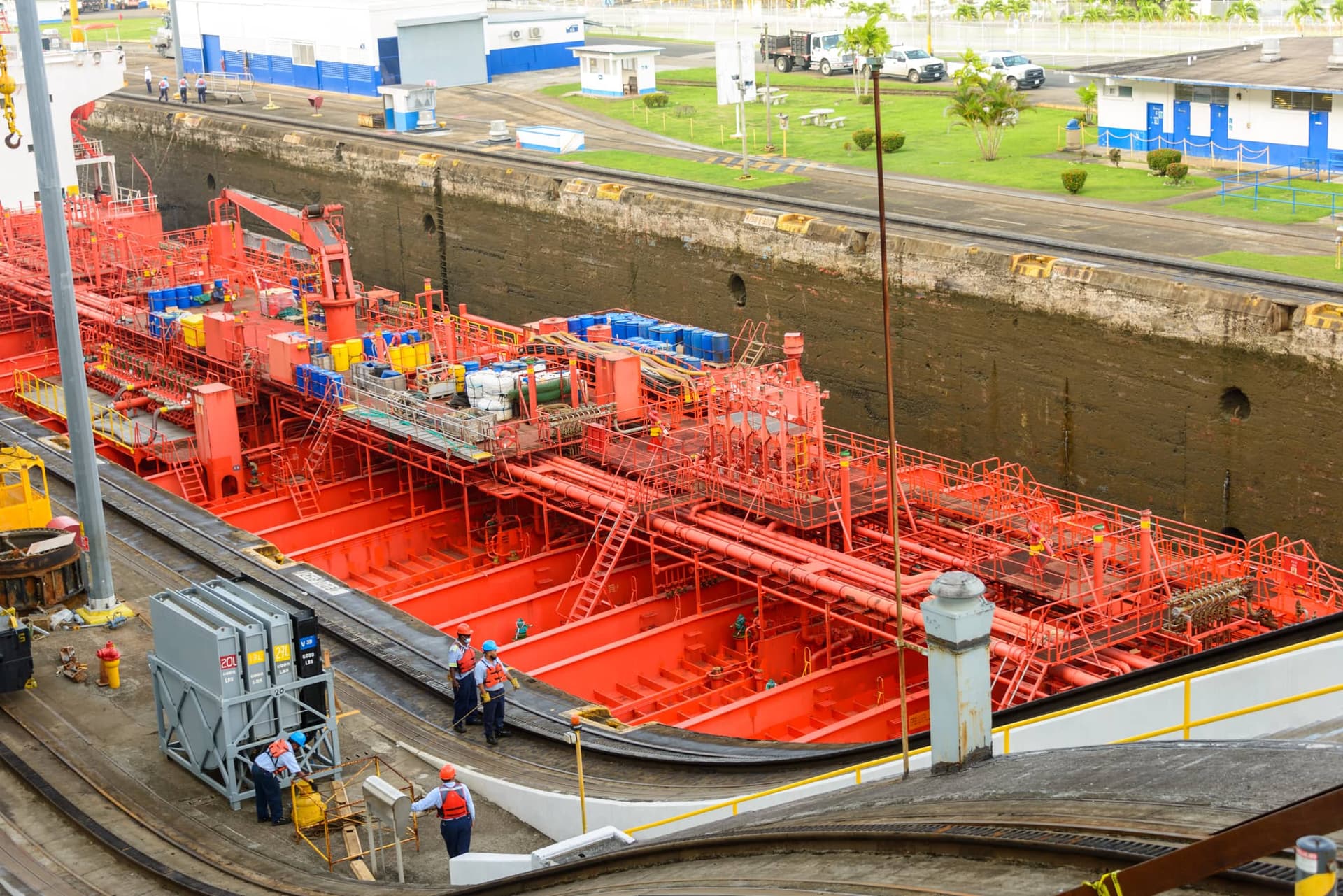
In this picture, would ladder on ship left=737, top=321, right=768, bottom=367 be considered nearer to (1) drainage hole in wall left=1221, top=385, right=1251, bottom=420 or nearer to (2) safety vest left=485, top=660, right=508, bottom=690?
(1) drainage hole in wall left=1221, top=385, right=1251, bottom=420

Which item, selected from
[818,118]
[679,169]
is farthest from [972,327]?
[818,118]

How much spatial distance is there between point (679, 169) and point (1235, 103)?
14070 millimetres

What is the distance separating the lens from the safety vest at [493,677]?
16812 millimetres

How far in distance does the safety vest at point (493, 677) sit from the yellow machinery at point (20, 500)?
8757 millimetres

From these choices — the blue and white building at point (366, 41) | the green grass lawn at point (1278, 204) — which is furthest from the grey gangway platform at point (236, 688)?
the blue and white building at point (366, 41)

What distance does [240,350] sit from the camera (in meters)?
31.6

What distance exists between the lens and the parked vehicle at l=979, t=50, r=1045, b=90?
5378cm

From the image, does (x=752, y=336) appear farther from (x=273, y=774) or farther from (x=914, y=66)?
(x=914, y=66)

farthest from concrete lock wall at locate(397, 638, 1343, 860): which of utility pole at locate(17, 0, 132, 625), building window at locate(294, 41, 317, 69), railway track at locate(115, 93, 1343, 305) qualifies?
building window at locate(294, 41, 317, 69)

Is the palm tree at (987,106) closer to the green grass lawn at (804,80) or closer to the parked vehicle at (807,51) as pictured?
the green grass lawn at (804,80)

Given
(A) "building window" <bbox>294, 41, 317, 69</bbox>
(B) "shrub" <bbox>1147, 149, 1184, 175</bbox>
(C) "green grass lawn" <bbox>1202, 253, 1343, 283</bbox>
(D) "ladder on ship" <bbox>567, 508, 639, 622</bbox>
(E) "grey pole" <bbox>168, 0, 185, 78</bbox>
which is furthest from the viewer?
(E) "grey pole" <bbox>168, 0, 185, 78</bbox>

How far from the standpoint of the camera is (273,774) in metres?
15.4

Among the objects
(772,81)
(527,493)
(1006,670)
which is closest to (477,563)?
(527,493)

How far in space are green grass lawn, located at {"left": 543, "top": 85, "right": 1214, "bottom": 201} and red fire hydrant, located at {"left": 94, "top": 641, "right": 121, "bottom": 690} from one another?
25.3m
